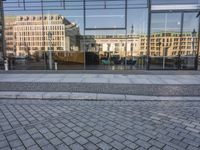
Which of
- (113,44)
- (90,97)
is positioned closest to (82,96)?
(90,97)

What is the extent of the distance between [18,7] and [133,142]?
51.3ft

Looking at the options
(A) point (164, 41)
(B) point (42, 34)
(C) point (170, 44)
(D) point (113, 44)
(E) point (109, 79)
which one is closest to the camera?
(E) point (109, 79)

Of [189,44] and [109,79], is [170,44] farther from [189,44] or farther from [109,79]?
[109,79]

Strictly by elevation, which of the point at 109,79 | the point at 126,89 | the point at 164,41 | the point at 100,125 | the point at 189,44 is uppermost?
the point at 164,41

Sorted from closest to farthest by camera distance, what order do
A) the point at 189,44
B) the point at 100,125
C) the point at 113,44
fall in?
the point at 100,125 < the point at 189,44 < the point at 113,44

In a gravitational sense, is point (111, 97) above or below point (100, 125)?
above

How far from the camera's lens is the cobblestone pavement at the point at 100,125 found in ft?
11.9

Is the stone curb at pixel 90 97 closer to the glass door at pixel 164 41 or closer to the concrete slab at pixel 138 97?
the concrete slab at pixel 138 97

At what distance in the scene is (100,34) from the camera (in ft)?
53.0

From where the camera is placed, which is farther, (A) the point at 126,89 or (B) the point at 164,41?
(B) the point at 164,41

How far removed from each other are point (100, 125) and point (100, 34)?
491 inches

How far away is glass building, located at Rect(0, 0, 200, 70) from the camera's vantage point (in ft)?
49.6

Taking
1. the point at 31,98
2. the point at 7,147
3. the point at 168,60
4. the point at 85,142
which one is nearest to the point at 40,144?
the point at 7,147

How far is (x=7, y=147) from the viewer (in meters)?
3.51
